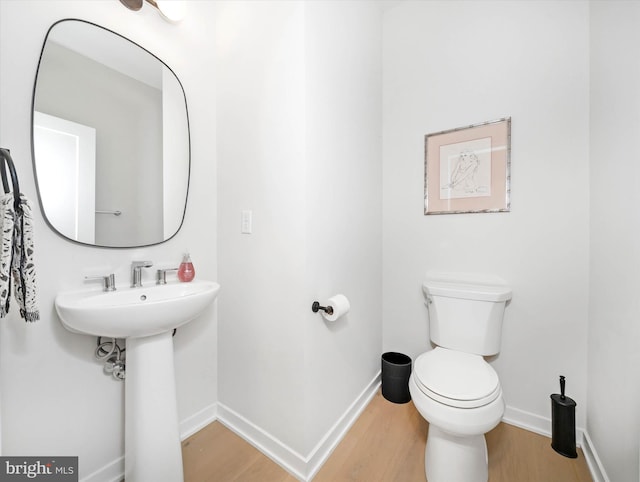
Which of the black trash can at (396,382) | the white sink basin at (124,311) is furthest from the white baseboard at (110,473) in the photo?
→ the black trash can at (396,382)

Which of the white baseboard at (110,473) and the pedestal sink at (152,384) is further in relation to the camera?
the white baseboard at (110,473)

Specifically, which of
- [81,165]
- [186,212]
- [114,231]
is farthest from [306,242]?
[81,165]

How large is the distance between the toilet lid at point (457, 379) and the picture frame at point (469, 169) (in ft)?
2.75

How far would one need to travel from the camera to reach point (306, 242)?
110 centimetres

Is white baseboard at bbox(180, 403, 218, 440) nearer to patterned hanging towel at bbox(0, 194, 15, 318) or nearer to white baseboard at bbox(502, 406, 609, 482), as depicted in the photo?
patterned hanging towel at bbox(0, 194, 15, 318)

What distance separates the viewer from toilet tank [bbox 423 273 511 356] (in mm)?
1353

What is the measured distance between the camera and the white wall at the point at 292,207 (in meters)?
1.12

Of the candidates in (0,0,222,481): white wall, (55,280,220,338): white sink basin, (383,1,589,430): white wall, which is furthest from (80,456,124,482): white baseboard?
(383,1,589,430): white wall

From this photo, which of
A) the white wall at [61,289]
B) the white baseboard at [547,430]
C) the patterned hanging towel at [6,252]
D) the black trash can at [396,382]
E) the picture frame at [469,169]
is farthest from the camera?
the black trash can at [396,382]

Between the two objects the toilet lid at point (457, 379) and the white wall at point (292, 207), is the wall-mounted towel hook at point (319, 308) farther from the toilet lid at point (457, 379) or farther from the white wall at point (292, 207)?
the toilet lid at point (457, 379)

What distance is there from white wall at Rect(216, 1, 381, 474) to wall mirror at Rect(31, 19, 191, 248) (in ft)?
0.89

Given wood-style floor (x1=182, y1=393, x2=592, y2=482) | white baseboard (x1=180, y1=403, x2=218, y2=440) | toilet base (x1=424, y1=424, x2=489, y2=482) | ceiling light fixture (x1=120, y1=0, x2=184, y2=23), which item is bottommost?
wood-style floor (x1=182, y1=393, x2=592, y2=482)

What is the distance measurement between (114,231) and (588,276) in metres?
2.22

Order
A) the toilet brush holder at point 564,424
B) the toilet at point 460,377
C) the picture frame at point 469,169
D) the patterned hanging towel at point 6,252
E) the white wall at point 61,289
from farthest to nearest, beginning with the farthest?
1. the picture frame at point 469,169
2. the toilet brush holder at point 564,424
3. the toilet at point 460,377
4. the white wall at point 61,289
5. the patterned hanging towel at point 6,252
